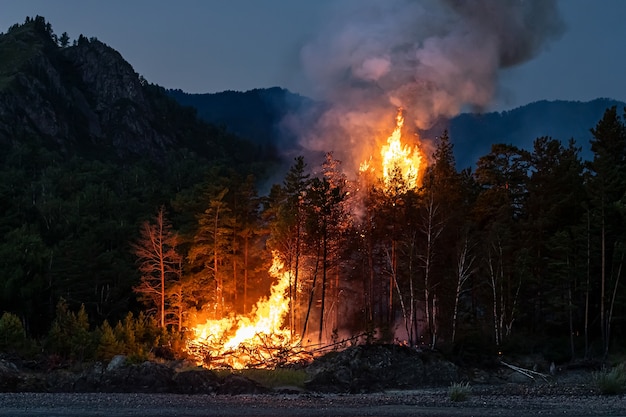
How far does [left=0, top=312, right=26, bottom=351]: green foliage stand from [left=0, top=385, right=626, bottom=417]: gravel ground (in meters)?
9.07

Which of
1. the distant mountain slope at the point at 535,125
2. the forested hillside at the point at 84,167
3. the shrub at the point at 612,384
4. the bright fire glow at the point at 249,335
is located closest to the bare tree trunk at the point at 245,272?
the bright fire glow at the point at 249,335

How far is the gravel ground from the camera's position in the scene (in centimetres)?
1636

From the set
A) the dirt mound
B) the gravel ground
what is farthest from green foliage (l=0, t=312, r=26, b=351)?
the dirt mound

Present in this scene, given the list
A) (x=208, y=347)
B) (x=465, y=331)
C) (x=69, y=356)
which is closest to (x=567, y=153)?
(x=465, y=331)

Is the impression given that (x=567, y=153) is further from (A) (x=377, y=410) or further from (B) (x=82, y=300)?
(B) (x=82, y=300)

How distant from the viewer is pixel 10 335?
2809cm

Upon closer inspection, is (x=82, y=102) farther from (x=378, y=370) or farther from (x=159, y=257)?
(x=378, y=370)

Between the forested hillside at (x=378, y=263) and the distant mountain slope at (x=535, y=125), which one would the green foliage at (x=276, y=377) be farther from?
the distant mountain slope at (x=535, y=125)

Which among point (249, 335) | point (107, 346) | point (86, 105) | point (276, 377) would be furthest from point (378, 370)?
point (86, 105)

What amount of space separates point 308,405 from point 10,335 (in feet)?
55.8

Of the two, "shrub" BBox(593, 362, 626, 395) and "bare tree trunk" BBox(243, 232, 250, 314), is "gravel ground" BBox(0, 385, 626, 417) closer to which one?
"shrub" BBox(593, 362, 626, 395)

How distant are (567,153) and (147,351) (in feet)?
95.0

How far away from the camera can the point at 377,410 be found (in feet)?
56.3

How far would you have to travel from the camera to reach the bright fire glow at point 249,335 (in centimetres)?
2989
